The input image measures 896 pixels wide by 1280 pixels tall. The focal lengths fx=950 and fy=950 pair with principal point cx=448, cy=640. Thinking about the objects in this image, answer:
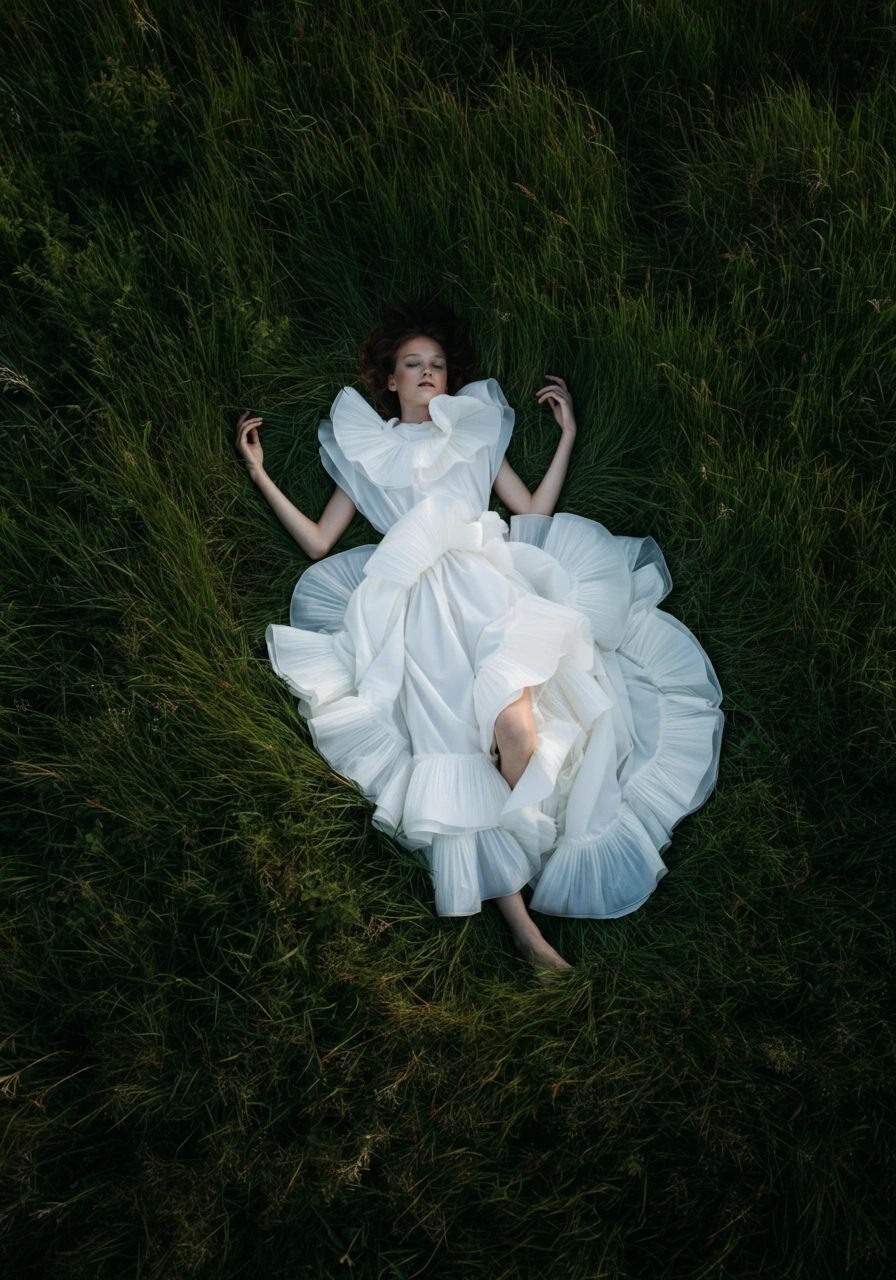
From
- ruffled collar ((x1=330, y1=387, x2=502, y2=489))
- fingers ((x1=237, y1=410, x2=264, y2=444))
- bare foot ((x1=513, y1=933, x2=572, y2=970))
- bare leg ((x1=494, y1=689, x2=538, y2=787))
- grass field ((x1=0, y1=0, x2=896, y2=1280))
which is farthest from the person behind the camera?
fingers ((x1=237, y1=410, x2=264, y2=444))

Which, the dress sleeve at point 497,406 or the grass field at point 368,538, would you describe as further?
the dress sleeve at point 497,406

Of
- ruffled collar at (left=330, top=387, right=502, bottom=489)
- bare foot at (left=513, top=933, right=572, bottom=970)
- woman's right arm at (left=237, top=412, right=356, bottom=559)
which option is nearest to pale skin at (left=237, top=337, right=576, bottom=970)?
woman's right arm at (left=237, top=412, right=356, bottom=559)

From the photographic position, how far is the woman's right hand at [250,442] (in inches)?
151

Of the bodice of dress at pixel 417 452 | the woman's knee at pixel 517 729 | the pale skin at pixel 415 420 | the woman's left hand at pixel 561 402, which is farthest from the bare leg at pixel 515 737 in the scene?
the woman's left hand at pixel 561 402

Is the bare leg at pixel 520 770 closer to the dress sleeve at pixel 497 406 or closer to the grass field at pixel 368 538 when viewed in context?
the grass field at pixel 368 538

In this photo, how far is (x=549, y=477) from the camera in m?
3.89

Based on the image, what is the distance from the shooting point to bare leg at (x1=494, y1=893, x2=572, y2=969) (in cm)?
327

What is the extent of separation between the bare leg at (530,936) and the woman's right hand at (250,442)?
195 cm

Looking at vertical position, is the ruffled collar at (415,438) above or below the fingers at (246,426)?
below

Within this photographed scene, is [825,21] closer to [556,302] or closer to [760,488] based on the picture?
[556,302]

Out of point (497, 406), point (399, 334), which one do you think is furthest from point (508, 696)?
point (399, 334)

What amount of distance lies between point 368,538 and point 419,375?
27.3 inches

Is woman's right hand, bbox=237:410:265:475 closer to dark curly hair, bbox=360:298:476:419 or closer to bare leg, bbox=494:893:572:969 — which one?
dark curly hair, bbox=360:298:476:419

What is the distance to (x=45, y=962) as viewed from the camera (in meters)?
3.11
